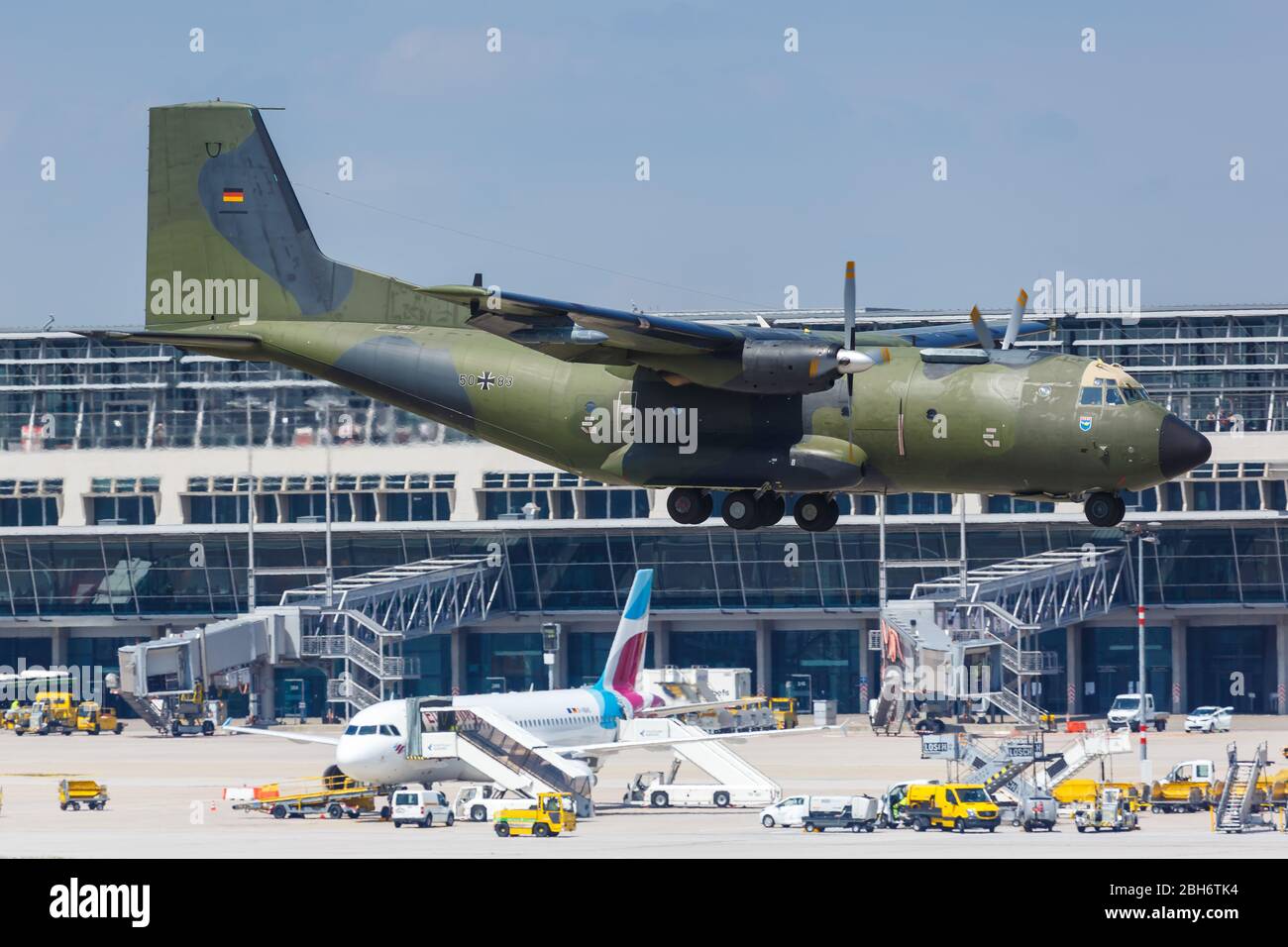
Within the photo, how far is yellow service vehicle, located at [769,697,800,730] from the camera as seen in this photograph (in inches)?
4571

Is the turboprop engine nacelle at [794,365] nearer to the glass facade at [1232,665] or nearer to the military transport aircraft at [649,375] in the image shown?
the military transport aircraft at [649,375]

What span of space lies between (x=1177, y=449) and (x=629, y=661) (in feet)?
167

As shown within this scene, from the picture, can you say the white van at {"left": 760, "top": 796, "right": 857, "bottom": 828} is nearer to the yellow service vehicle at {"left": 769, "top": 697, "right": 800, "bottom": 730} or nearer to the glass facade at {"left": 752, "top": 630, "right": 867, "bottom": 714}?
the yellow service vehicle at {"left": 769, "top": 697, "right": 800, "bottom": 730}

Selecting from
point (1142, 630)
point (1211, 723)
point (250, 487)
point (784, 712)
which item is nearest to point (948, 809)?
point (1142, 630)

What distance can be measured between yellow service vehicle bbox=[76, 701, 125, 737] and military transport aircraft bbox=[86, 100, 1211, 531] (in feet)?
240

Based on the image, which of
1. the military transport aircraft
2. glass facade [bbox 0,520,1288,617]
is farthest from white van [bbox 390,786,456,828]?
glass facade [bbox 0,520,1288,617]

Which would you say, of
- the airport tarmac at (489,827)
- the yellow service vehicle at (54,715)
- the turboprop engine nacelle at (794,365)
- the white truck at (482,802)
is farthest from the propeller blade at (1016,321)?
the yellow service vehicle at (54,715)

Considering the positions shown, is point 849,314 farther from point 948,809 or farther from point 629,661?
point 629,661
